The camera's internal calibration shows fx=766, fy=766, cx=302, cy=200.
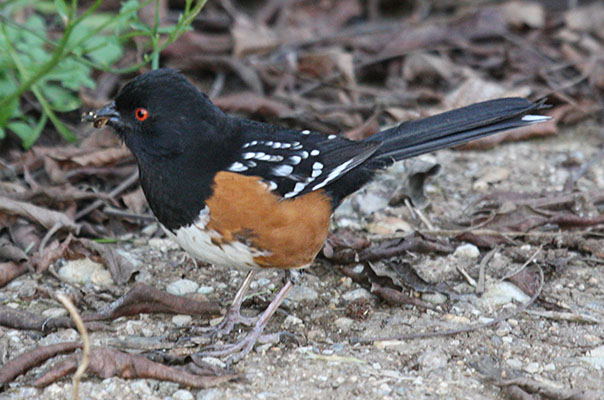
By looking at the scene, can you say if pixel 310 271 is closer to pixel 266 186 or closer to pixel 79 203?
pixel 266 186

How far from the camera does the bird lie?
8.53 ft

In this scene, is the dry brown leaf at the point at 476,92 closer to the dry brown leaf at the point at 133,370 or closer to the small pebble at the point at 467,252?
the small pebble at the point at 467,252

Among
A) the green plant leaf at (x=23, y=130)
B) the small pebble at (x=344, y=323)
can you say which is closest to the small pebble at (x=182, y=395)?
the small pebble at (x=344, y=323)

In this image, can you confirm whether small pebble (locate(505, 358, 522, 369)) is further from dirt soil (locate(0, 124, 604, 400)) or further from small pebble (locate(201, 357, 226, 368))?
small pebble (locate(201, 357, 226, 368))

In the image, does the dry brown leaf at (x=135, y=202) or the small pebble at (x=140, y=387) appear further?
the dry brown leaf at (x=135, y=202)

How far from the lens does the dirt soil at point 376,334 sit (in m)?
2.35

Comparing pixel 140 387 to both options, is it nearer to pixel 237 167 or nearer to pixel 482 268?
pixel 237 167

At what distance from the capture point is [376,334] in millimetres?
2705

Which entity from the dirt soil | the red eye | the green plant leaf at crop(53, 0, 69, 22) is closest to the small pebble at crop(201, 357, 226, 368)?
the dirt soil

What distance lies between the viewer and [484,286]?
3.01 metres

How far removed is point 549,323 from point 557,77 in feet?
8.27

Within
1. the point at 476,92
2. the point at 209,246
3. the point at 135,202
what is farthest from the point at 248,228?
the point at 476,92

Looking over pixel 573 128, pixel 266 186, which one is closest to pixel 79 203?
pixel 266 186

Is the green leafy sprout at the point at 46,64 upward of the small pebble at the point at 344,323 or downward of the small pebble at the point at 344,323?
upward
